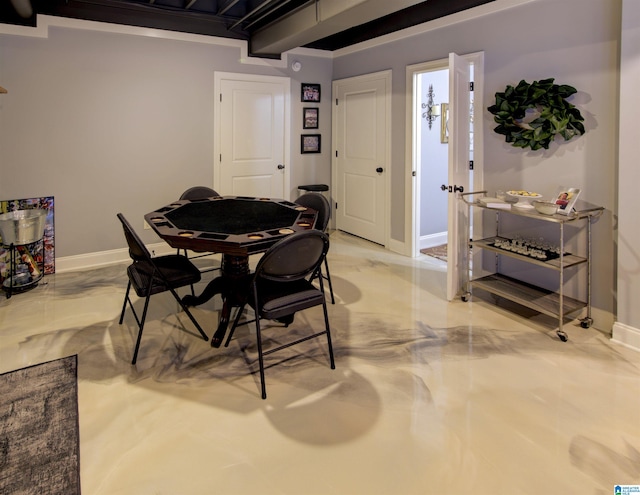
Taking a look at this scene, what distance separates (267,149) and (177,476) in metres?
4.64

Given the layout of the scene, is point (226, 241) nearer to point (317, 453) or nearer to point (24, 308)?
point (317, 453)

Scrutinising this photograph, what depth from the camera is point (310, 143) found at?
6.29 meters

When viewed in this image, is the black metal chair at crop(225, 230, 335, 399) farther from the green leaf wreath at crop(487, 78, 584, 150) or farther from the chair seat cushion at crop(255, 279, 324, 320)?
the green leaf wreath at crop(487, 78, 584, 150)

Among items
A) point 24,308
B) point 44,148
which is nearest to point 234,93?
point 44,148

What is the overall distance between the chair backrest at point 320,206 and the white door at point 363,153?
1864 mm

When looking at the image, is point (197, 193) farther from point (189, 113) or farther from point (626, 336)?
point (626, 336)

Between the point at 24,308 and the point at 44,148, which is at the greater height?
the point at 44,148

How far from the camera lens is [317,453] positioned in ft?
6.72

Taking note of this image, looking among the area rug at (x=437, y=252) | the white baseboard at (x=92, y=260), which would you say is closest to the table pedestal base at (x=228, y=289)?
the white baseboard at (x=92, y=260)

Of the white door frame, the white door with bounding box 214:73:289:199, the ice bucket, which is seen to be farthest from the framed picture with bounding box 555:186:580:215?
the ice bucket

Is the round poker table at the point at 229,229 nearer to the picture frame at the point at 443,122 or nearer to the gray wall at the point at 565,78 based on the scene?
the gray wall at the point at 565,78

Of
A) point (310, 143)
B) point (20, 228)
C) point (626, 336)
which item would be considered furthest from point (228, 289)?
point (310, 143)

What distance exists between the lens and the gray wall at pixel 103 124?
14.4 ft

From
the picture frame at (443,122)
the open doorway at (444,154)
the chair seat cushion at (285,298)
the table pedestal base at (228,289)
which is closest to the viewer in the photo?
the chair seat cushion at (285,298)
